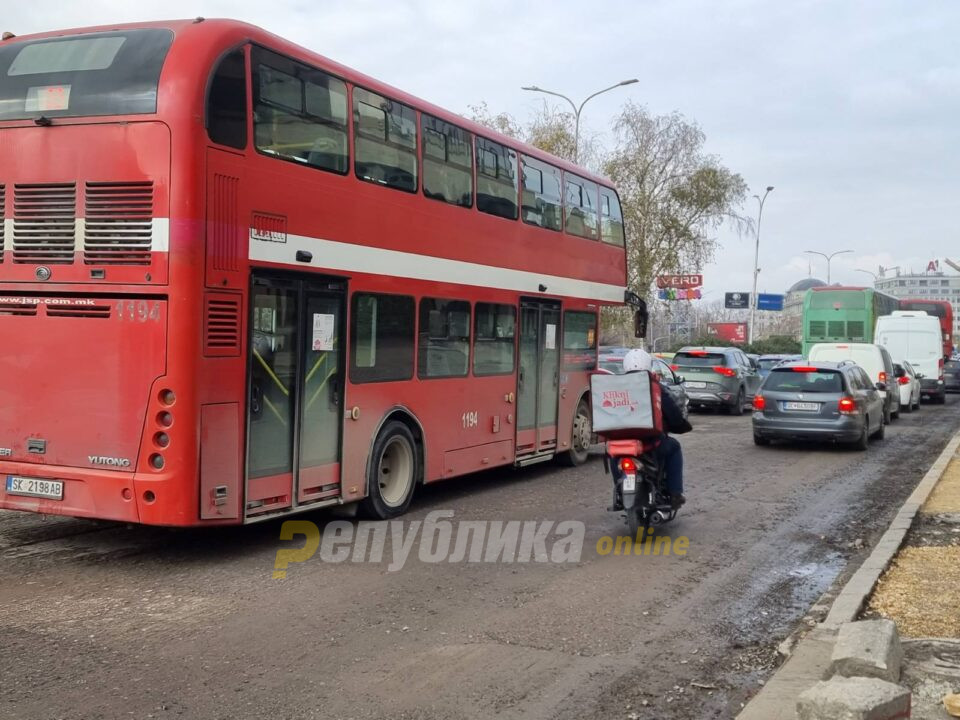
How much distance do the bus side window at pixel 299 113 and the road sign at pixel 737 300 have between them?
3451 inches

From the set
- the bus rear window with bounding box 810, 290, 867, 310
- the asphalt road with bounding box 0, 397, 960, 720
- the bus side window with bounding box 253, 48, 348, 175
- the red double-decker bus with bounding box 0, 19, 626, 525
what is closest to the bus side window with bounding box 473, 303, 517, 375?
the red double-decker bus with bounding box 0, 19, 626, 525

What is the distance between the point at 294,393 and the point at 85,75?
298 cm

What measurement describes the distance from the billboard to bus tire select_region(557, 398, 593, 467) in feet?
253

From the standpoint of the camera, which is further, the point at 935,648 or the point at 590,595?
the point at 590,595

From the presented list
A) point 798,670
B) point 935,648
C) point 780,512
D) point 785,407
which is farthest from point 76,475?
point 785,407

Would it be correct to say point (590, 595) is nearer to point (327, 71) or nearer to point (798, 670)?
point (798, 670)

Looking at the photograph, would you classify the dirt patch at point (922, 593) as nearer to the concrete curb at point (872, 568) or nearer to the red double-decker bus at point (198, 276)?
the concrete curb at point (872, 568)

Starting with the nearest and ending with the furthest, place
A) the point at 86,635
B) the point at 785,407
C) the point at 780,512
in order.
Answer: the point at 86,635
the point at 780,512
the point at 785,407

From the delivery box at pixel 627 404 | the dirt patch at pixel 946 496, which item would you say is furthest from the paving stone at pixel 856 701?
the dirt patch at pixel 946 496

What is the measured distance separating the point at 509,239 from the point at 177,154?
553 centimetres

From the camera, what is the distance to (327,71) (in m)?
8.80

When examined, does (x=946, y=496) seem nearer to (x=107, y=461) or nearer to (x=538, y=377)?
(x=538, y=377)

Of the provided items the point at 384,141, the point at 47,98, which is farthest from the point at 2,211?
the point at 384,141

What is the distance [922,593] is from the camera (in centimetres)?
692
